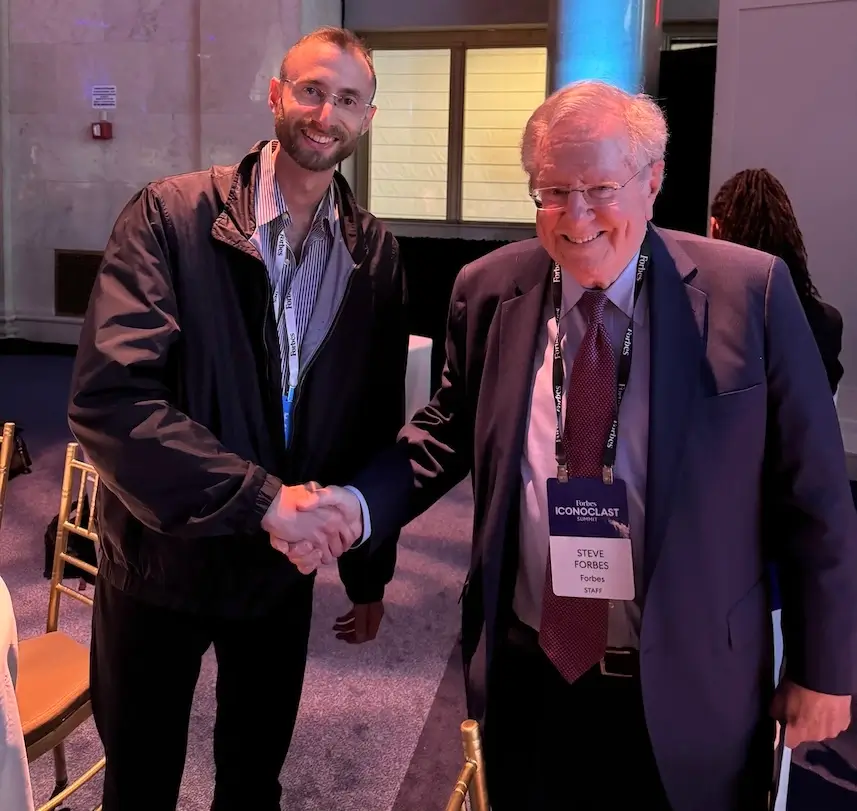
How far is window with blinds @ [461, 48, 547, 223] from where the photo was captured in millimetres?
7469

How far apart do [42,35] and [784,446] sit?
8531mm

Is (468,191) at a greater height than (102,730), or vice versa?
(468,191)

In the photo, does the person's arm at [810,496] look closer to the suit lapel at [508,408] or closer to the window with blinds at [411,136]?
the suit lapel at [508,408]

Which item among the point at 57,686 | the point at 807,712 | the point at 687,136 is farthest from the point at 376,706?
the point at 687,136

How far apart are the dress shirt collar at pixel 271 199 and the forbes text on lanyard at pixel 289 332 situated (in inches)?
1.5

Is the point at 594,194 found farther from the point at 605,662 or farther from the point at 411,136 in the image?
the point at 411,136

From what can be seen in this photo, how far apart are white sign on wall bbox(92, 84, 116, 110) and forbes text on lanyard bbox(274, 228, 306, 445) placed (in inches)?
282

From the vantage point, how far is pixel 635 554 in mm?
1272

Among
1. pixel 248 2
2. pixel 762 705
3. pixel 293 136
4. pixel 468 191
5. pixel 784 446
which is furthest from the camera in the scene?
pixel 468 191

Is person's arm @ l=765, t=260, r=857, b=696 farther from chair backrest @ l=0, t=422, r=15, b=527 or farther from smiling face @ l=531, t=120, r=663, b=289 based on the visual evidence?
chair backrest @ l=0, t=422, r=15, b=527

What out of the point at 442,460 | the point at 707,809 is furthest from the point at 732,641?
the point at 442,460

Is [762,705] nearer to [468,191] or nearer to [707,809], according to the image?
[707,809]

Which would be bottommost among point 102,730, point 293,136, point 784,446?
point 102,730

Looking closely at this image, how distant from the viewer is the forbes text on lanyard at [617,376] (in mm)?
1237
